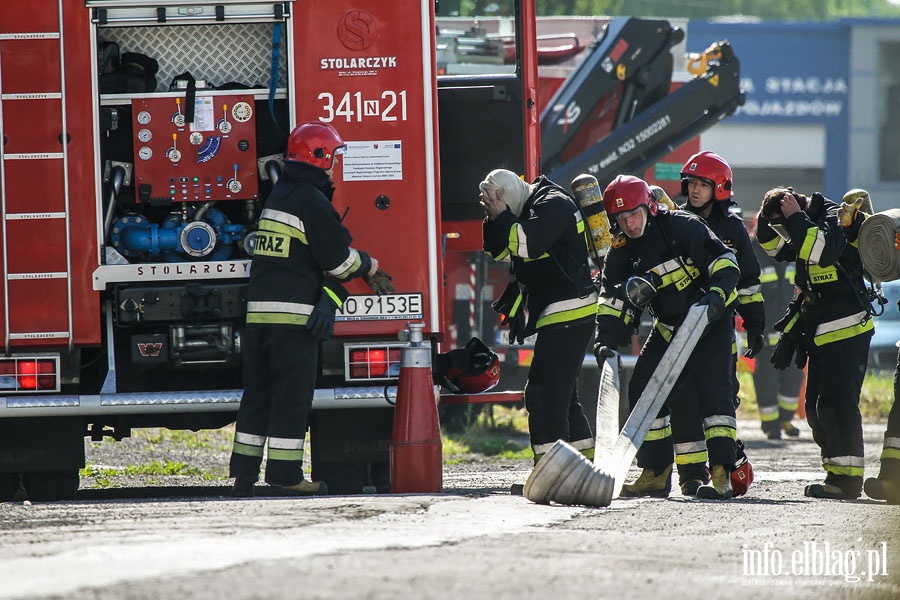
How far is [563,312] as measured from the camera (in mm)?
7578

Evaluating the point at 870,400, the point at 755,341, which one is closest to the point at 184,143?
the point at 755,341

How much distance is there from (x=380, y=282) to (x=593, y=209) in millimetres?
1442

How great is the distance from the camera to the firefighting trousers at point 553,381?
7.51 meters

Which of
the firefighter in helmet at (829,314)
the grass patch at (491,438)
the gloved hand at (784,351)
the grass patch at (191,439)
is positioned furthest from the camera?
the grass patch at (191,439)

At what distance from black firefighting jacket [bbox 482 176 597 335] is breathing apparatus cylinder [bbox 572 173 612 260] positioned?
15.5 inches

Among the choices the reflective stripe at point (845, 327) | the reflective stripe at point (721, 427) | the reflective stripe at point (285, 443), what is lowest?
the reflective stripe at point (285, 443)

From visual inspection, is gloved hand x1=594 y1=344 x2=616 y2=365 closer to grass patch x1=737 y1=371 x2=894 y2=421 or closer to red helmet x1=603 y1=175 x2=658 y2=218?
red helmet x1=603 y1=175 x2=658 y2=218

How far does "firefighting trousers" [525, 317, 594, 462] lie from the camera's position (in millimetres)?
7512

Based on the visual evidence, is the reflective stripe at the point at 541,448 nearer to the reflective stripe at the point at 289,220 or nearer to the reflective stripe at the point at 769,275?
the reflective stripe at the point at 289,220

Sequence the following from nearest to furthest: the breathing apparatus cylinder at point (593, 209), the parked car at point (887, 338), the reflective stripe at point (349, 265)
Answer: the reflective stripe at point (349, 265) < the breathing apparatus cylinder at point (593, 209) < the parked car at point (887, 338)

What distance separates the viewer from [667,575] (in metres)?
4.77

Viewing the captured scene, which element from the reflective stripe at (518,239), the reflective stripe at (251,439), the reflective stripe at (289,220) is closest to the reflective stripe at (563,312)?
the reflective stripe at (518,239)

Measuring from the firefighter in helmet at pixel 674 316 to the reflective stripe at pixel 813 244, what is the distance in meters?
0.56

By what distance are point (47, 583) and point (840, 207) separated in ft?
17.3
